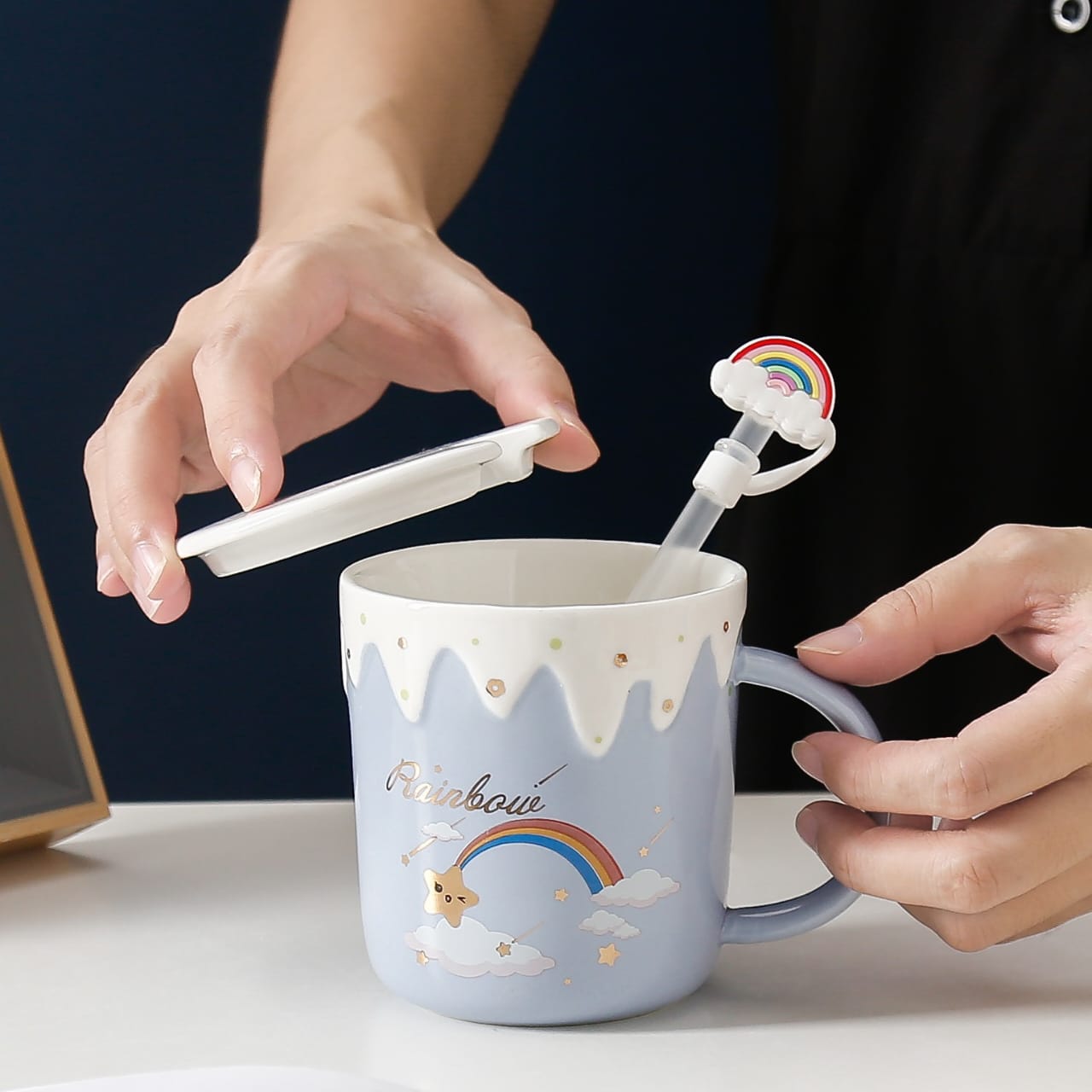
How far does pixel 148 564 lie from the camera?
447 millimetres

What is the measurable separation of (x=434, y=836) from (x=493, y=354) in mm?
213

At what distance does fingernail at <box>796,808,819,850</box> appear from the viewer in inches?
17.6

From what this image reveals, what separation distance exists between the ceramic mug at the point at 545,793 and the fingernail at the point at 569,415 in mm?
91

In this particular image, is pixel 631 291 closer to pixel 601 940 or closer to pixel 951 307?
pixel 951 307

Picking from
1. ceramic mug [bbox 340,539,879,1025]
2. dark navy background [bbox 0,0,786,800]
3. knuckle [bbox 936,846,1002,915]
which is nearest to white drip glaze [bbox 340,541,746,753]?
ceramic mug [bbox 340,539,879,1025]

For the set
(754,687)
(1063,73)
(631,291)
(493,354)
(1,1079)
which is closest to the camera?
(1,1079)

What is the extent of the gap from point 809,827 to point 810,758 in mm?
30

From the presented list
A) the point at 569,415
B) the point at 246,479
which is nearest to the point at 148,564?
the point at 246,479

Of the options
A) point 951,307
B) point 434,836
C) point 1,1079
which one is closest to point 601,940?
point 434,836

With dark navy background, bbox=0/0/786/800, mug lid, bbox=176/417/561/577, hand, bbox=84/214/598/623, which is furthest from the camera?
dark navy background, bbox=0/0/786/800

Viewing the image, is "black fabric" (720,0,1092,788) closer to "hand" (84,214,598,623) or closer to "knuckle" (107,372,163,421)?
"hand" (84,214,598,623)

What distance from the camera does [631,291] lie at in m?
1.03

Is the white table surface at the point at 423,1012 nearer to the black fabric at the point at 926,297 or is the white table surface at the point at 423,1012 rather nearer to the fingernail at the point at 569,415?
the fingernail at the point at 569,415

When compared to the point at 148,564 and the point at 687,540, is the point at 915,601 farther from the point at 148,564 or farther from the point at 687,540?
the point at 148,564
